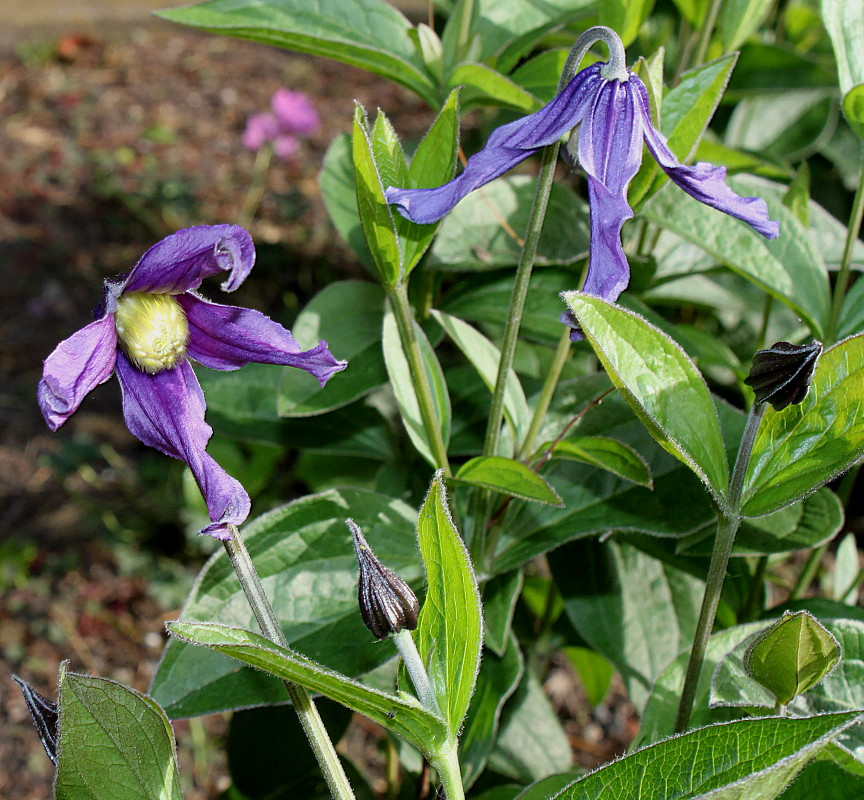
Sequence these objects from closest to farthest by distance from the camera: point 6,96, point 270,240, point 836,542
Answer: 1. point 836,542
2. point 270,240
3. point 6,96

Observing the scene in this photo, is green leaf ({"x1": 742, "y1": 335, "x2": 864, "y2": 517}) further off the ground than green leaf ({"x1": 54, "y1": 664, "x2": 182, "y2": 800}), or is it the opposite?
green leaf ({"x1": 742, "y1": 335, "x2": 864, "y2": 517})

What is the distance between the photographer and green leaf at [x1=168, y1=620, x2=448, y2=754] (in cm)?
51

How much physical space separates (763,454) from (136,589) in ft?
4.36

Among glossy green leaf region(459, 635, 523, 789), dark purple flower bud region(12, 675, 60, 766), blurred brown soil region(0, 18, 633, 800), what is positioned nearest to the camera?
dark purple flower bud region(12, 675, 60, 766)

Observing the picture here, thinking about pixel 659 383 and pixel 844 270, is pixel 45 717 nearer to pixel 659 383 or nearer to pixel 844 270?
pixel 659 383

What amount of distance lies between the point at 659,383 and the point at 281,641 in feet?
0.99

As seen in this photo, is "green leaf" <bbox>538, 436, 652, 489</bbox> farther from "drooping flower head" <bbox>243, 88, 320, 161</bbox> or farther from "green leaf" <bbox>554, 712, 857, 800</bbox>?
"drooping flower head" <bbox>243, 88, 320, 161</bbox>

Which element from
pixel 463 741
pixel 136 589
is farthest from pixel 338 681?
pixel 136 589

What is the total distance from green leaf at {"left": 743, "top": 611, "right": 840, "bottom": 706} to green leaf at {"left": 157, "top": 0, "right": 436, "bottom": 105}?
0.66 meters

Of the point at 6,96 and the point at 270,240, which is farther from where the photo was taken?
the point at 6,96

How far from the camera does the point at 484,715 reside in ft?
3.12

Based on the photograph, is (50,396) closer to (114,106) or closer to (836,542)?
(836,542)

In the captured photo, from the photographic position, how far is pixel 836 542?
1.66 m

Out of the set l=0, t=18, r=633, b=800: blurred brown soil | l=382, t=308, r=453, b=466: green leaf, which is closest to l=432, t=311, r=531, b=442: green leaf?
l=382, t=308, r=453, b=466: green leaf
